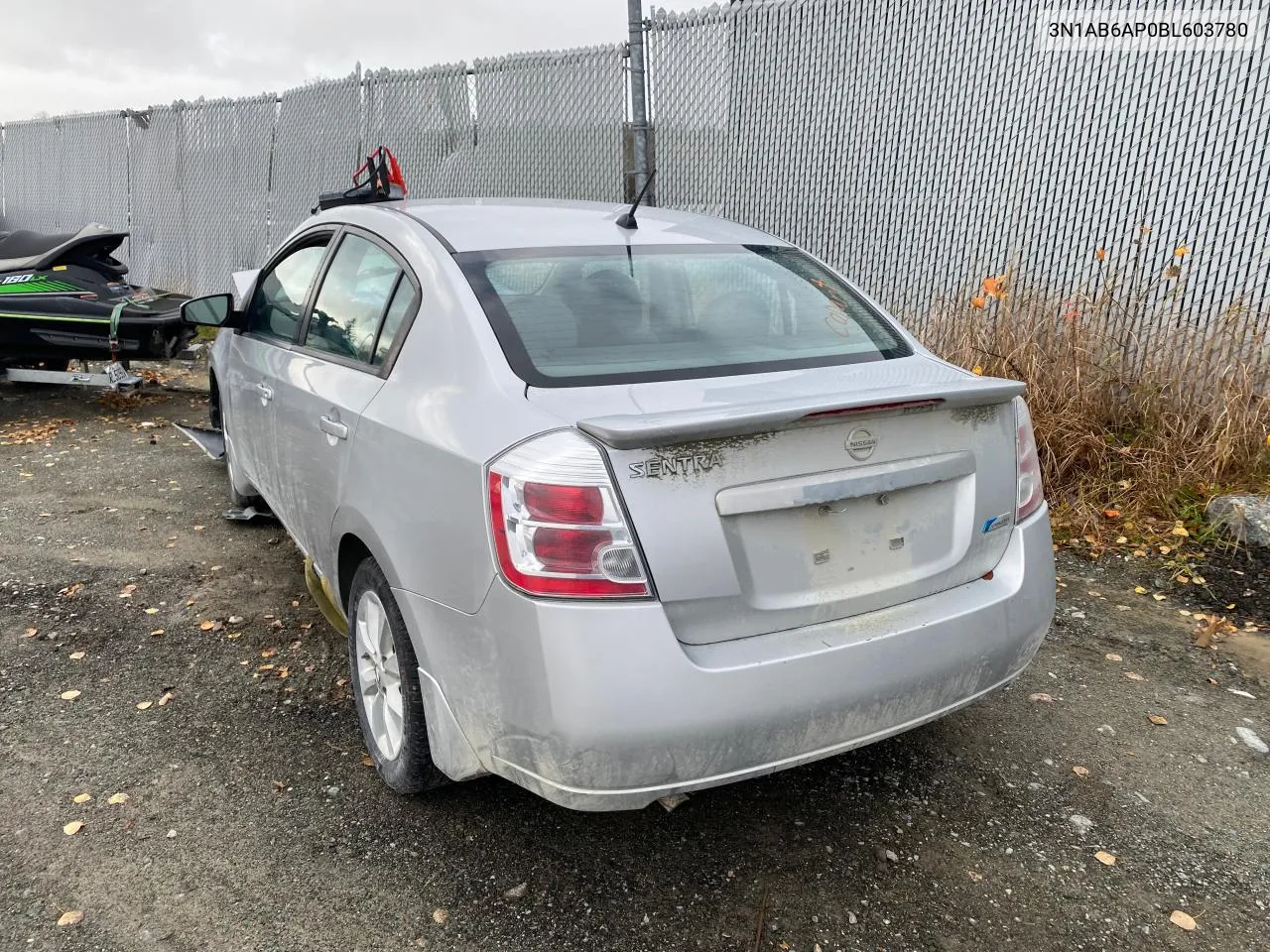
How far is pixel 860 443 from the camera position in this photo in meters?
2.23

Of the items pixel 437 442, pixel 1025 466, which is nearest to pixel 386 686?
pixel 437 442

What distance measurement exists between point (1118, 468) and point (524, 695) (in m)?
4.16

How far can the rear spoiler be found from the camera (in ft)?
6.63

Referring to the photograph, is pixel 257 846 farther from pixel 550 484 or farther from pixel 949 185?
pixel 949 185

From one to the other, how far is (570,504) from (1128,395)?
444 cm

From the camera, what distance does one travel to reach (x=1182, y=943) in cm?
229

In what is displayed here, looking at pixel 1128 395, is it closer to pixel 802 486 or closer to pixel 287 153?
pixel 802 486

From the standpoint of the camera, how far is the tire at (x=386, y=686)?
8.31ft

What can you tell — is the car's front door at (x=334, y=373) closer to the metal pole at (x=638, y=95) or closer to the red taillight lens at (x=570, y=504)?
the red taillight lens at (x=570, y=504)

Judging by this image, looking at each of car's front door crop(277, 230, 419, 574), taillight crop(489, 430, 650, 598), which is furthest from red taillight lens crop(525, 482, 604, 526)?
car's front door crop(277, 230, 419, 574)

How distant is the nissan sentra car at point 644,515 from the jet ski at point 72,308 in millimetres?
5102

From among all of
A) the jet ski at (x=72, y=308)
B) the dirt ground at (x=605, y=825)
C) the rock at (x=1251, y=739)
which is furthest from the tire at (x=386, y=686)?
the jet ski at (x=72, y=308)

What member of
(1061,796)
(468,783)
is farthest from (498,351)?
(1061,796)

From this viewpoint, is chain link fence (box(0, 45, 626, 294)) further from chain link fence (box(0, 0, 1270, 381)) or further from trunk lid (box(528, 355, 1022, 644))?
trunk lid (box(528, 355, 1022, 644))
